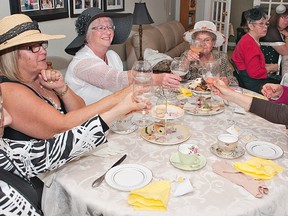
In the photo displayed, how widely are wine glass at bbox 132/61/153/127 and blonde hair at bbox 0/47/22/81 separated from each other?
571mm

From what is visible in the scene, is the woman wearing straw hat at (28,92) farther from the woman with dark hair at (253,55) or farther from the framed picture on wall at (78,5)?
the woman with dark hair at (253,55)

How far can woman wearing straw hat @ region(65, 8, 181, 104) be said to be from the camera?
81.3 inches

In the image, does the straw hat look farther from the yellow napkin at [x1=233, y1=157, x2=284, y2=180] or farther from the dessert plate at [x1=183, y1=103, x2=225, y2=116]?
the yellow napkin at [x1=233, y1=157, x2=284, y2=180]

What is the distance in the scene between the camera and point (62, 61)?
3344 millimetres

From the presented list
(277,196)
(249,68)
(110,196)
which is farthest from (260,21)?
(110,196)

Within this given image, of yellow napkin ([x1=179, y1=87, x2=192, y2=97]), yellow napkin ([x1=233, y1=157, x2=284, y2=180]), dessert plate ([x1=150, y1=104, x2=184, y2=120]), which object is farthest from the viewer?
yellow napkin ([x1=179, y1=87, x2=192, y2=97])

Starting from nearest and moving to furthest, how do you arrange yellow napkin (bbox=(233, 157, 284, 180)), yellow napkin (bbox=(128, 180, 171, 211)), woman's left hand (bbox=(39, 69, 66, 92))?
yellow napkin (bbox=(128, 180, 171, 211)) → yellow napkin (bbox=(233, 157, 284, 180)) → woman's left hand (bbox=(39, 69, 66, 92))

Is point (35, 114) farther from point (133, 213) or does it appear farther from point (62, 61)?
point (62, 61)

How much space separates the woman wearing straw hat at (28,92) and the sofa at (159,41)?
9.22 ft

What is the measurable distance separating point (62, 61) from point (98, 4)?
97 cm

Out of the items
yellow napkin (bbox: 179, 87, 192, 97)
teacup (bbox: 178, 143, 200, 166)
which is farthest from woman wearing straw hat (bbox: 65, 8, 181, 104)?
teacup (bbox: 178, 143, 200, 166)

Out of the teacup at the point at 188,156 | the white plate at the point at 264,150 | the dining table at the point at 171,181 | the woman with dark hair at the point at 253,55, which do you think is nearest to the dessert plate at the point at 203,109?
the dining table at the point at 171,181

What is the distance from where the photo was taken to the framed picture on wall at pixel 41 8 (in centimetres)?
263

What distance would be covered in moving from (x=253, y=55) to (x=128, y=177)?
2.50 meters
